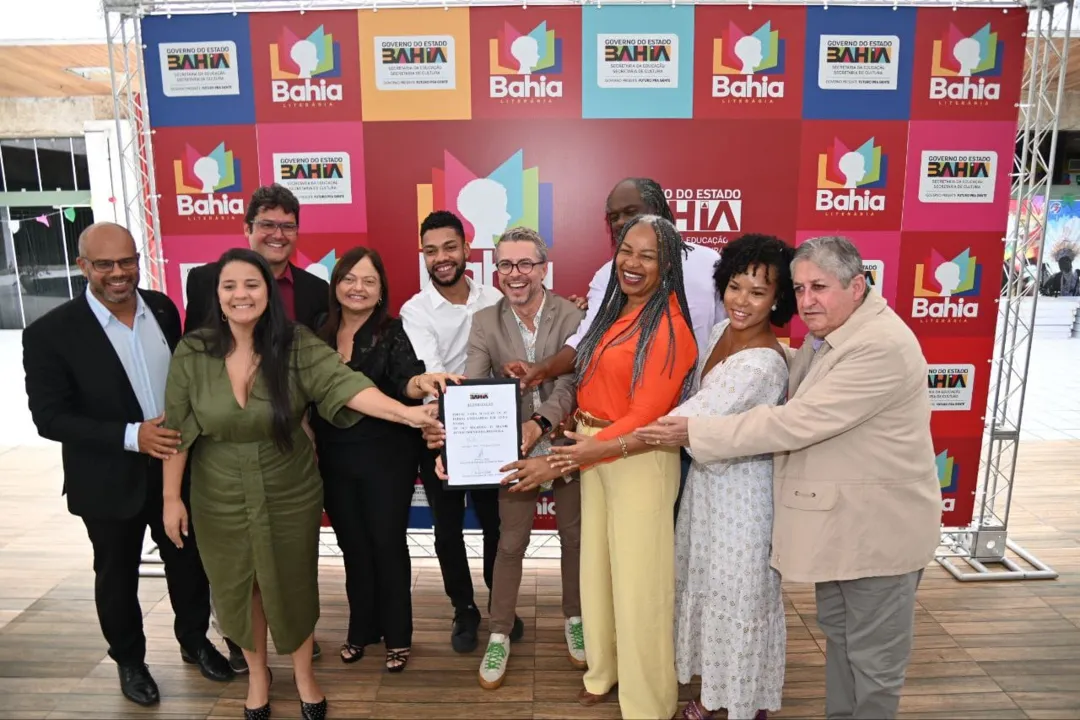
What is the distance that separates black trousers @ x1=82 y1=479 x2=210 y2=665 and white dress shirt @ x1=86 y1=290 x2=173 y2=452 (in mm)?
331

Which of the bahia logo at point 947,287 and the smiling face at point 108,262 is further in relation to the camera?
the bahia logo at point 947,287

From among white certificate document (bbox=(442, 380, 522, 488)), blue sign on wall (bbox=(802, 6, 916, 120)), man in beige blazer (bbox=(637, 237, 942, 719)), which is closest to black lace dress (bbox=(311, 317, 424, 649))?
white certificate document (bbox=(442, 380, 522, 488))

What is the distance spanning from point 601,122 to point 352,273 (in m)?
1.76

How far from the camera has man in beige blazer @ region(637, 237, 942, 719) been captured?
2064mm

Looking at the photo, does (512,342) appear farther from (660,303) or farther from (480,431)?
(660,303)

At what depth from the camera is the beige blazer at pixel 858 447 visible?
205cm

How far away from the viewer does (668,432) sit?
2.25 metres

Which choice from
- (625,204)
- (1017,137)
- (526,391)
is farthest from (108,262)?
(1017,137)

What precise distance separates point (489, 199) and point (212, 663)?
257 centimetres

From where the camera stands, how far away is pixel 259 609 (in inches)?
102

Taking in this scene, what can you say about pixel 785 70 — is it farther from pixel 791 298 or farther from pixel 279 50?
pixel 279 50

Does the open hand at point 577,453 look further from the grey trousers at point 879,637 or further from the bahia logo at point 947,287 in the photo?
the bahia logo at point 947,287

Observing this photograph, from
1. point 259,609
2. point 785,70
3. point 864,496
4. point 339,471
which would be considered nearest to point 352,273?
point 339,471

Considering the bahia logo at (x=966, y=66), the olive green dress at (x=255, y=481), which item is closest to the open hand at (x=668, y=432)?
the olive green dress at (x=255, y=481)
